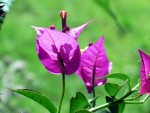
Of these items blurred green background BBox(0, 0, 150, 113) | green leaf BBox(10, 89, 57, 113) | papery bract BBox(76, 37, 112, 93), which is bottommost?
blurred green background BBox(0, 0, 150, 113)

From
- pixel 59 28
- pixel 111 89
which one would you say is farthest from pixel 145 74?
pixel 59 28

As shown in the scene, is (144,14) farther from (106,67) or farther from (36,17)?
(106,67)

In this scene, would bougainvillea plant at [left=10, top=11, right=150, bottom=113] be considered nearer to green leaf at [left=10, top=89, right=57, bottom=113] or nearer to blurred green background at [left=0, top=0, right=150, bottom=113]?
green leaf at [left=10, top=89, right=57, bottom=113]

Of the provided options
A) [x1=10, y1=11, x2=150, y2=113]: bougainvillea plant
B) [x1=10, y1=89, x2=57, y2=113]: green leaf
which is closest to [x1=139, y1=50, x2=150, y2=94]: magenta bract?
[x1=10, y1=11, x2=150, y2=113]: bougainvillea plant

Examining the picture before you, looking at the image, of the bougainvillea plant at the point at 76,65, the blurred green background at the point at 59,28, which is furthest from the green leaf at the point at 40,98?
the blurred green background at the point at 59,28

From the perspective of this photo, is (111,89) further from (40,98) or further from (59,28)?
(59,28)

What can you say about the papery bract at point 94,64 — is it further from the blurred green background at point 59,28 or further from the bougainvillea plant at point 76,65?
the blurred green background at point 59,28
